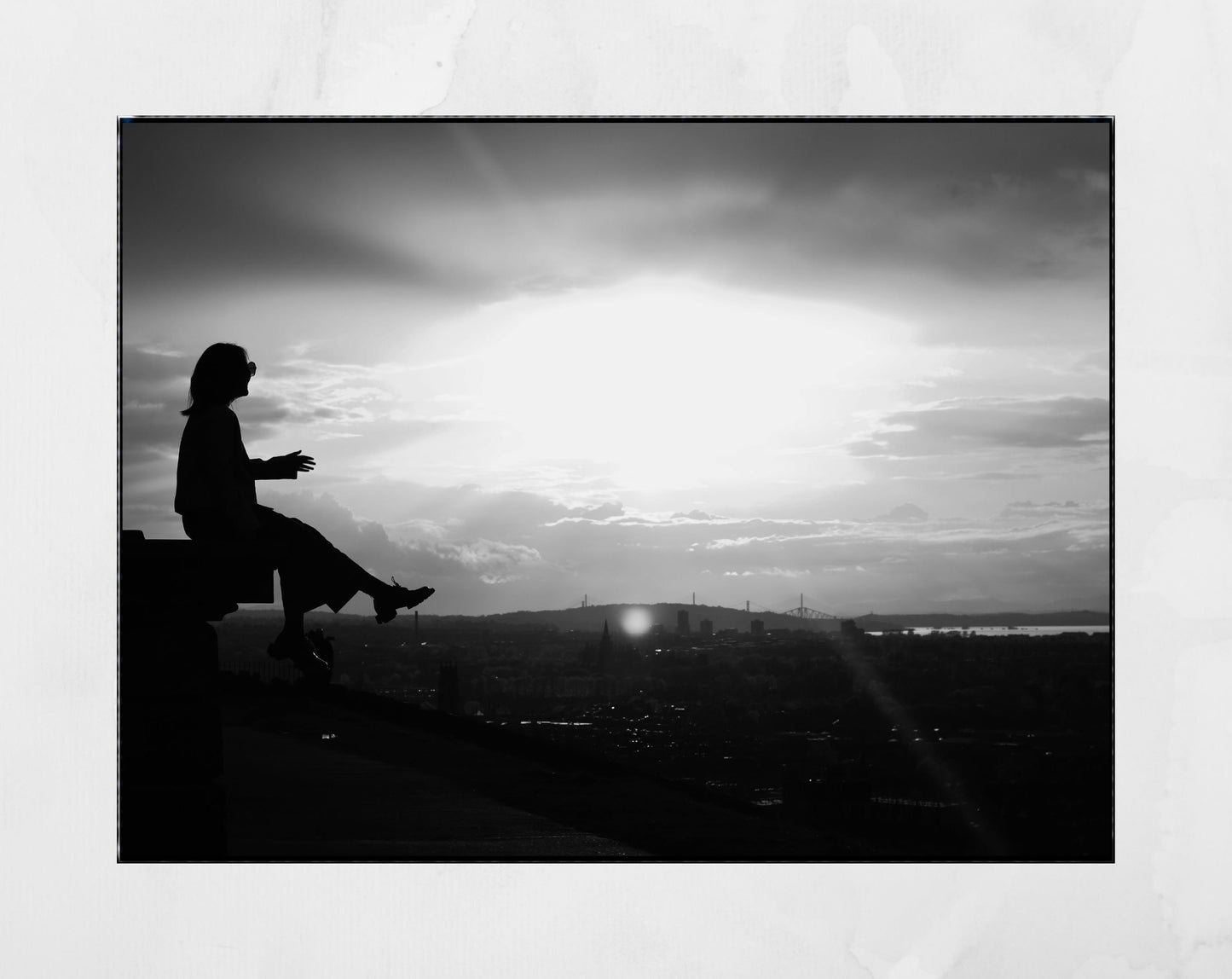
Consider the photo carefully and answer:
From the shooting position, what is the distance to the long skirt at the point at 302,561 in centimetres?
338

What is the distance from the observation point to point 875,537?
11.2 ft

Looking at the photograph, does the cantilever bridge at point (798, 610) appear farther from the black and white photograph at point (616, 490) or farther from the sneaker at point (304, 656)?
the sneaker at point (304, 656)

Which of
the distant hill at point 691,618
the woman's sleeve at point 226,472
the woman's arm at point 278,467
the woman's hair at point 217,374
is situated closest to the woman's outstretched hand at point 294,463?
the woman's arm at point 278,467

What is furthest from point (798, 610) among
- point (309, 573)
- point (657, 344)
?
point (309, 573)

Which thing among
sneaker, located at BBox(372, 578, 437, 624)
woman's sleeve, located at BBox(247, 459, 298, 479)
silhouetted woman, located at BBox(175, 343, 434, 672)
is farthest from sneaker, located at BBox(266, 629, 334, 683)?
woman's sleeve, located at BBox(247, 459, 298, 479)

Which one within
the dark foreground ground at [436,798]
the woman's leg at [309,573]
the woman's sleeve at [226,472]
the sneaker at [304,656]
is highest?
the woman's sleeve at [226,472]

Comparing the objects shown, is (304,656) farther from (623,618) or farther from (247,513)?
(623,618)

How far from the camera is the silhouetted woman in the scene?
3.37 meters

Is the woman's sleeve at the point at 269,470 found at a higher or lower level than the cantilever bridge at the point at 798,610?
higher

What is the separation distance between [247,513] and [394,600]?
0.47 metres
